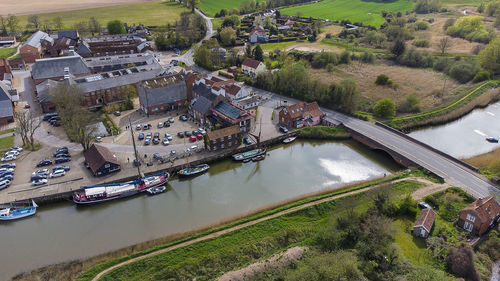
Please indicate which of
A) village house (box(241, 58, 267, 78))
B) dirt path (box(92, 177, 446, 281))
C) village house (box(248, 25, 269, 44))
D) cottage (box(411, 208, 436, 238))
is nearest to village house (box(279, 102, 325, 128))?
dirt path (box(92, 177, 446, 281))

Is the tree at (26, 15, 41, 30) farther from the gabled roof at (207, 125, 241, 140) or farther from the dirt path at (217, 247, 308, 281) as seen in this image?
the dirt path at (217, 247, 308, 281)

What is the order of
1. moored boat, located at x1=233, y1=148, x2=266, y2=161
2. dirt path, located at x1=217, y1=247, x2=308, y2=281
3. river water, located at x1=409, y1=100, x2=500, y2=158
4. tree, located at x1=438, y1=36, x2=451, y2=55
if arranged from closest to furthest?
dirt path, located at x1=217, y1=247, x2=308, y2=281, moored boat, located at x1=233, y1=148, x2=266, y2=161, river water, located at x1=409, y1=100, x2=500, y2=158, tree, located at x1=438, y1=36, x2=451, y2=55

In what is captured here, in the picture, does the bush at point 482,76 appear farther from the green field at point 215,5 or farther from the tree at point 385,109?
the green field at point 215,5

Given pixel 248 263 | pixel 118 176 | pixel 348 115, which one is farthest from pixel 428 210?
pixel 118 176

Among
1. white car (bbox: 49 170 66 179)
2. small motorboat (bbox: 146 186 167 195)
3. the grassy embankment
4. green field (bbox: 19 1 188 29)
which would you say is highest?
green field (bbox: 19 1 188 29)

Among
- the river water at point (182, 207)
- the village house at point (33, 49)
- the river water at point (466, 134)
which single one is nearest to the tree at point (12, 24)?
the village house at point (33, 49)
